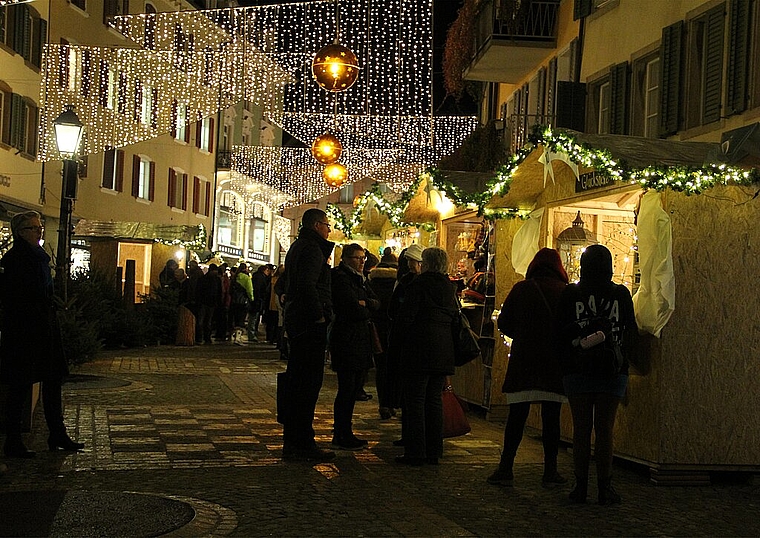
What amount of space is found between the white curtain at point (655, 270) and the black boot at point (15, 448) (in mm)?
5240

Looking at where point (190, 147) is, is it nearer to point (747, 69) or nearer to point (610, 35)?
point (610, 35)

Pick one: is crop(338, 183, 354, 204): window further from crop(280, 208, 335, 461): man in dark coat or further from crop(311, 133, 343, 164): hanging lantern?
crop(280, 208, 335, 461): man in dark coat

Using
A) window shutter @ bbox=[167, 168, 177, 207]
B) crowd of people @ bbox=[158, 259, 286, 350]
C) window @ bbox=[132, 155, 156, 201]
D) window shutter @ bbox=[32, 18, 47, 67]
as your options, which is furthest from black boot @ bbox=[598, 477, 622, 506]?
window shutter @ bbox=[167, 168, 177, 207]

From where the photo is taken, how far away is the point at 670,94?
54.5ft

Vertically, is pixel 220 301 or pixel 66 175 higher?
pixel 66 175

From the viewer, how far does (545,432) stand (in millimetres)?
9305

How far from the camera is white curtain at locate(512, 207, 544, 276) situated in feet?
44.9

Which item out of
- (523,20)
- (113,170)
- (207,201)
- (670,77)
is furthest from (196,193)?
(670,77)

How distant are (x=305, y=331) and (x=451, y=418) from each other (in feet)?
5.61

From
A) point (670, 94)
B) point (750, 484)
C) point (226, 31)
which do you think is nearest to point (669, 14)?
point (670, 94)

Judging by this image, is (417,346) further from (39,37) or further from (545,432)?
(39,37)

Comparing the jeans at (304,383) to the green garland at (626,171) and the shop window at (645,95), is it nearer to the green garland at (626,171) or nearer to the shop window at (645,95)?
the green garland at (626,171)

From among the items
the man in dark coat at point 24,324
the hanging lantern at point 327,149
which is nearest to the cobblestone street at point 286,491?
the man in dark coat at point 24,324

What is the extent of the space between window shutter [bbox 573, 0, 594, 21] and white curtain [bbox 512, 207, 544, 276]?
781cm
